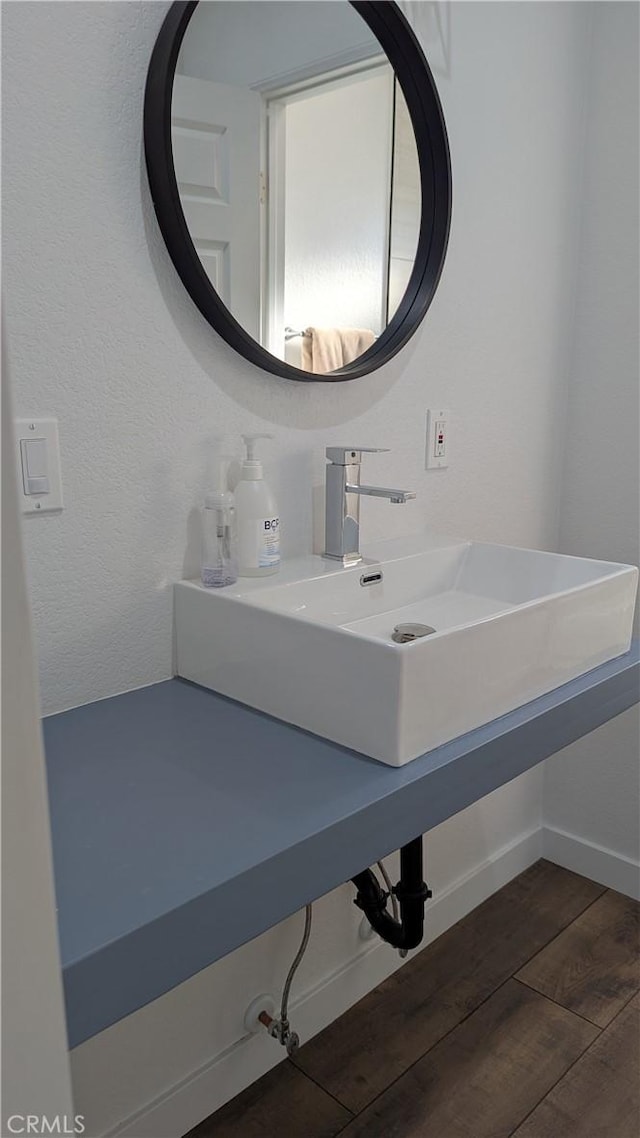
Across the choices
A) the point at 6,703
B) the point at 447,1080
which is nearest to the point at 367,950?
the point at 447,1080

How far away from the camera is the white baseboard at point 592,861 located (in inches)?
79.1

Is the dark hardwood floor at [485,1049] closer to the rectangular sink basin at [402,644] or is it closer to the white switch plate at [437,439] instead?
the rectangular sink basin at [402,644]

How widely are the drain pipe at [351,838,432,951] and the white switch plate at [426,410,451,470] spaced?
2.31 feet

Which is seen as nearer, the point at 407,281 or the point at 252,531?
the point at 252,531

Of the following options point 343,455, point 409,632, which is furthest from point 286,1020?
point 343,455

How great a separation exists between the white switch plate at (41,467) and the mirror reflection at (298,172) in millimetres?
321

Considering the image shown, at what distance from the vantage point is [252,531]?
121 cm

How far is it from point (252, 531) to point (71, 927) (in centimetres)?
65

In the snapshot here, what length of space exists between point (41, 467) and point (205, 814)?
464 mm

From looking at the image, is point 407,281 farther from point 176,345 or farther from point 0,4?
point 0,4

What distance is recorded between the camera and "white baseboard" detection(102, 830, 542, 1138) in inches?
51.4

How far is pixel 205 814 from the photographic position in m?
0.83

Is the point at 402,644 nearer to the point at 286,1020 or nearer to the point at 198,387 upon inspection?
the point at 198,387

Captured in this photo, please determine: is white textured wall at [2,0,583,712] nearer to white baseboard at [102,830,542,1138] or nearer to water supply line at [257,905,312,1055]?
water supply line at [257,905,312,1055]
